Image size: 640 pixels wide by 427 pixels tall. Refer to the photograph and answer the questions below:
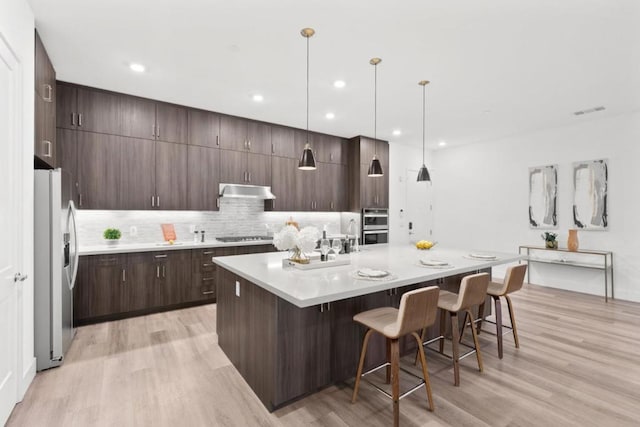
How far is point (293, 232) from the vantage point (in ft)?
7.95

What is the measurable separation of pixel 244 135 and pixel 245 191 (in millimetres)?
961

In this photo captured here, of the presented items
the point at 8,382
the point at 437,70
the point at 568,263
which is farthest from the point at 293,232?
the point at 568,263

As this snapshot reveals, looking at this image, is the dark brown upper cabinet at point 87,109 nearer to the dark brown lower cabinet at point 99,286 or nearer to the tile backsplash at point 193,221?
the tile backsplash at point 193,221

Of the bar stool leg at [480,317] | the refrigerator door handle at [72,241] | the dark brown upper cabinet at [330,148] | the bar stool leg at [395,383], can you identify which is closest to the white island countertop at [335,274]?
the bar stool leg at [395,383]

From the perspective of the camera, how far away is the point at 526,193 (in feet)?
19.1

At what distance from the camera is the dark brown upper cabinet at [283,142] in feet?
17.7

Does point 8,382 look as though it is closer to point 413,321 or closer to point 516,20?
point 413,321

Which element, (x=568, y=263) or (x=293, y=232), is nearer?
(x=293, y=232)

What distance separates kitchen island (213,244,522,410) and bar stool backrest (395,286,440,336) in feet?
0.62

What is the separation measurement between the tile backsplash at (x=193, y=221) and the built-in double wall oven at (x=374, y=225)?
0.80 feet

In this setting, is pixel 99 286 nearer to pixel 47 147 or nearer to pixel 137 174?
pixel 137 174

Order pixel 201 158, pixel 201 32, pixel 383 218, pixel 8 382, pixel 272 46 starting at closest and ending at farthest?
pixel 8 382 < pixel 201 32 < pixel 272 46 < pixel 201 158 < pixel 383 218

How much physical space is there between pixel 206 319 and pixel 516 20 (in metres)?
4.41

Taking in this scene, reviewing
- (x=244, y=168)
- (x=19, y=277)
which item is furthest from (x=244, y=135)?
(x=19, y=277)
